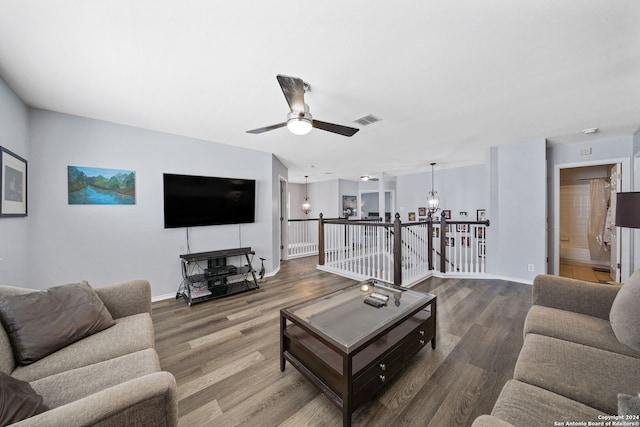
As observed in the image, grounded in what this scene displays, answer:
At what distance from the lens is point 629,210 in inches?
81.5

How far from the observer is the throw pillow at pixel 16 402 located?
2.65 feet

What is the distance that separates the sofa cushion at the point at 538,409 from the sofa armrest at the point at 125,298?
2.46 metres

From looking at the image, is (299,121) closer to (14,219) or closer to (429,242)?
(14,219)

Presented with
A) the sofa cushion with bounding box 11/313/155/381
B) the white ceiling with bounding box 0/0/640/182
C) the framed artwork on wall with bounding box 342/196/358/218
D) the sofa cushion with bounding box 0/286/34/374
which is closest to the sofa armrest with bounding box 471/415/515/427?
the sofa cushion with bounding box 11/313/155/381

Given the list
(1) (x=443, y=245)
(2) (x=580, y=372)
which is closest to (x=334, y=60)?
(2) (x=580, y=372)

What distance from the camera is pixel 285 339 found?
1.90 meters

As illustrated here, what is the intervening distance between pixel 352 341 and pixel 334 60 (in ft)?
6.76

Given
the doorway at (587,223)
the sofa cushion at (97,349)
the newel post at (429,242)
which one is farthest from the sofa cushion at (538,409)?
the doorway at (587,223)

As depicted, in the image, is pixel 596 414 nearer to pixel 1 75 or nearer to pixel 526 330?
pixel 526 330

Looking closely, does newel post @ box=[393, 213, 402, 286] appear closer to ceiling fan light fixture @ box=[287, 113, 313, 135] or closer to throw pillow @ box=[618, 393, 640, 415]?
ceiling fan light fixture @ box=[287, 113, 313, 135]

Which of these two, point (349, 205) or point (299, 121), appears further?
point (349, 205)

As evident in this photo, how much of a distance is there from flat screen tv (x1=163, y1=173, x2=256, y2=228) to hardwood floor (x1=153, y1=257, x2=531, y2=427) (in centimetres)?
127

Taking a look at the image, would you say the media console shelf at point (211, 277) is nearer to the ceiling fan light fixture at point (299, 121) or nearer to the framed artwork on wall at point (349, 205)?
the ceiling fan light fixture at point (299, 121)

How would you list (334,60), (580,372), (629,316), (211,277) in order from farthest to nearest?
(211,277)
(334,60)
(629,316)
(580,372)
